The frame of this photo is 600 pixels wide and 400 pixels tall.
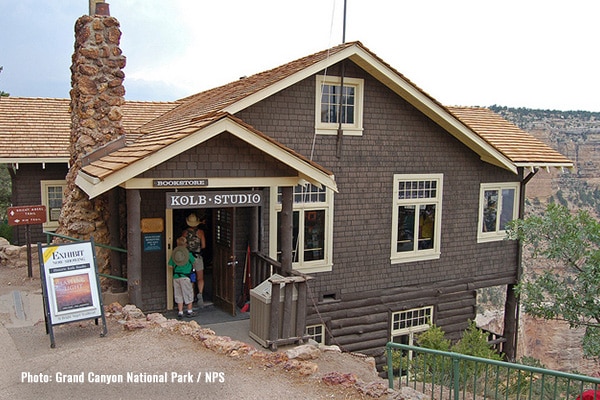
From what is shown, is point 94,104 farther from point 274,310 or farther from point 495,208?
point 495,208

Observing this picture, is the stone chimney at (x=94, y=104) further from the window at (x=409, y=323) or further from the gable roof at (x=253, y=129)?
the window at (x=409, y=323)

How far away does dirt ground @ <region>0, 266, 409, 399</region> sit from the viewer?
6.25 m

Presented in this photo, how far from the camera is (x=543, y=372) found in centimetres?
582

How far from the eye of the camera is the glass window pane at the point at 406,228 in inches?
509

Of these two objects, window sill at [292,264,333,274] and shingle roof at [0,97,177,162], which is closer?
window sill at [292,264,333,274]

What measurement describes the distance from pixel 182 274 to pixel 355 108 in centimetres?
538

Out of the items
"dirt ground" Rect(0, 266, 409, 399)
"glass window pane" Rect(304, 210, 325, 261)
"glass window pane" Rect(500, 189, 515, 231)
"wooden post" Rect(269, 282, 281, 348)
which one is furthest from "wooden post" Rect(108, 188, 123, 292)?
"glass window pane" Rect(500, 189, 515, 231)

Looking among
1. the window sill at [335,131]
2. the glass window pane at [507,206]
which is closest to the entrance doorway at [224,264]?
the window sill at [335,131]

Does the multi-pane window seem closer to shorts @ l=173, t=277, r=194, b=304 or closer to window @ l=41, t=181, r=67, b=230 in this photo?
shorts @ l=173, t=277, r=194, b=304

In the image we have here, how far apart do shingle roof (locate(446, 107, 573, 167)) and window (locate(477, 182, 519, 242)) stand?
89 centimetres

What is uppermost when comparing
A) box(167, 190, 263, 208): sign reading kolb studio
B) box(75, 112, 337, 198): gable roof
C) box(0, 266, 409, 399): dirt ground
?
box(75, 112, 337, 198): gable roof

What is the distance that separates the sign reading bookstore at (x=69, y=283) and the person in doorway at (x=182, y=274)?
2.11 m

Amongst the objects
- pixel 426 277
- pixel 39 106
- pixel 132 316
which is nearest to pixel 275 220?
pixel 132 316

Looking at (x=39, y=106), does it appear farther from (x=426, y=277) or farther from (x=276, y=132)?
(x=426, y=277)
